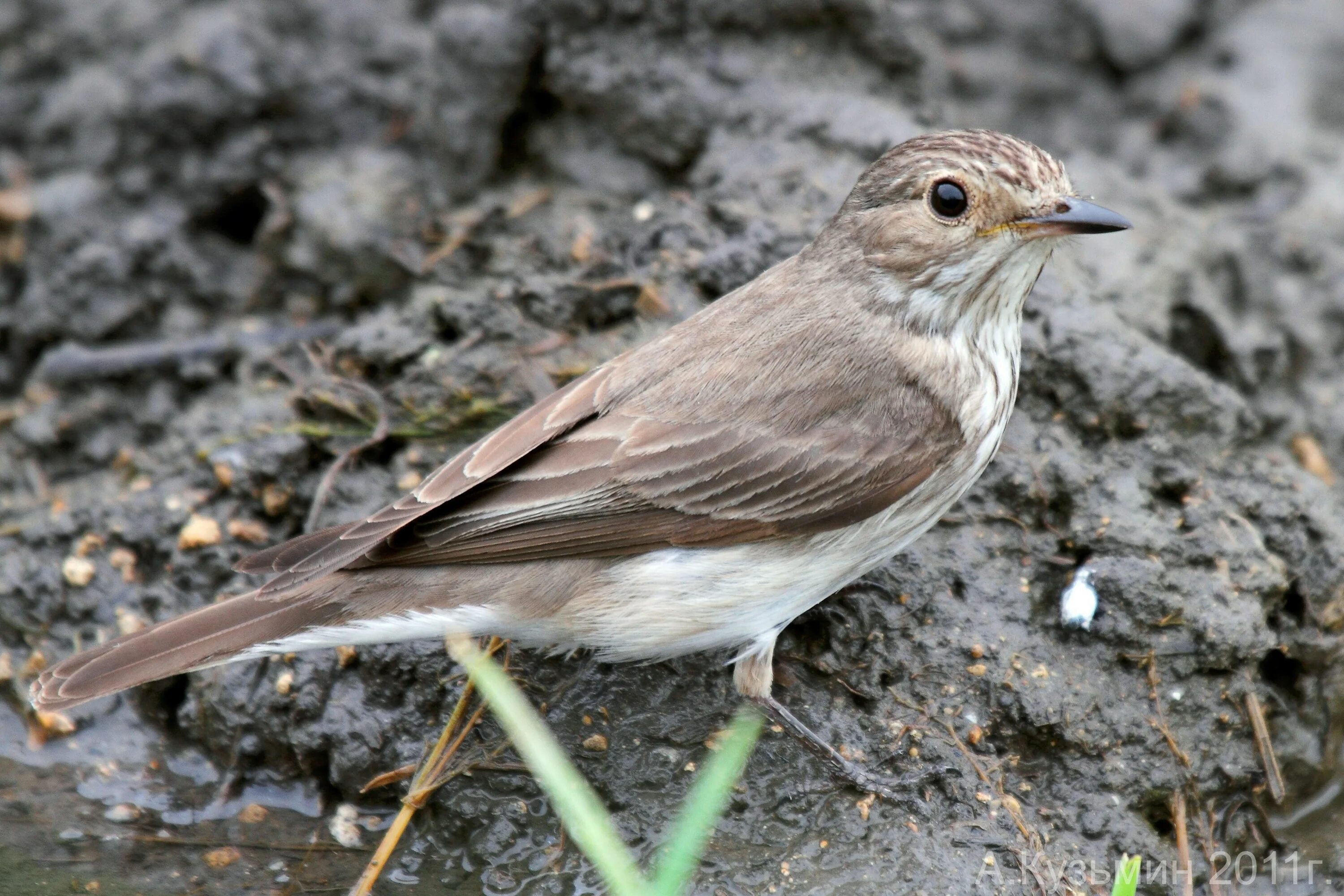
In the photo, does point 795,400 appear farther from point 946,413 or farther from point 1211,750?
point 1211,750

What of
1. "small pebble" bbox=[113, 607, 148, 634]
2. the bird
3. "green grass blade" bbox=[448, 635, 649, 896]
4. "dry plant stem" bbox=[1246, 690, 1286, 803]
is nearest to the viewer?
"green grass blade" bbox=[448, 635, 649, 896]

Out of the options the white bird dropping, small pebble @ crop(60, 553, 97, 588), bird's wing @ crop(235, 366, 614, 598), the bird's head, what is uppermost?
the bird's head

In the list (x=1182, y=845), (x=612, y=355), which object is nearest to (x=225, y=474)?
(x=612, y=355)

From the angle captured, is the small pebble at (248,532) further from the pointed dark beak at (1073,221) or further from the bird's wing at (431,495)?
the pointed dark beak at (1073,221)

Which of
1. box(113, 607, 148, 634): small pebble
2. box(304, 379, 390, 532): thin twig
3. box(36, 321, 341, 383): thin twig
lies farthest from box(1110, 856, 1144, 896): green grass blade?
box(36, 321, 341, 383): thin twig

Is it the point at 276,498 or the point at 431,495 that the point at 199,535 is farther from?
the point at 431,495

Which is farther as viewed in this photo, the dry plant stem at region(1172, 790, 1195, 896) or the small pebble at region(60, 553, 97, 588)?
the small pebble at region(60, 553, 97, 588)

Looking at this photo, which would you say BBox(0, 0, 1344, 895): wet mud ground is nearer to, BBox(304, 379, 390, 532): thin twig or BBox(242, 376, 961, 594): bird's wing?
BBox(304, 379, 390, 532): thin twig

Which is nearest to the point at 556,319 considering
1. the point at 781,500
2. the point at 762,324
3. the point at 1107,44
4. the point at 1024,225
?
the point at 762,324
